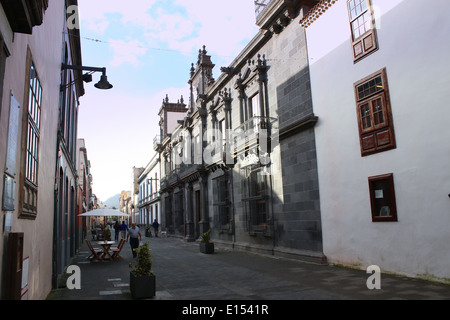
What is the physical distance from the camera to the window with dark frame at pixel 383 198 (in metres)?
8.98

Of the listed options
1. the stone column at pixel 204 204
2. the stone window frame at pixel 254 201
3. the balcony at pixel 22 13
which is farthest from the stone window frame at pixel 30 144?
the stone column at pixel 204 204

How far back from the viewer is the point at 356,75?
10.2 meters

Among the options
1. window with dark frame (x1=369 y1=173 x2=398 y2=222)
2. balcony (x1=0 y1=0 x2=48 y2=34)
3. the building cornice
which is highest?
the building cornice

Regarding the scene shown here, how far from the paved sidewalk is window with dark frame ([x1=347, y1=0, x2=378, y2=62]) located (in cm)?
602

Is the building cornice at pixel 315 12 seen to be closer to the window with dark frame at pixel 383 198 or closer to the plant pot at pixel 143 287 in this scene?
the window with dark frame at pixel 383 198

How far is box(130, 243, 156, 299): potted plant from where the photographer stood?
23.2ft

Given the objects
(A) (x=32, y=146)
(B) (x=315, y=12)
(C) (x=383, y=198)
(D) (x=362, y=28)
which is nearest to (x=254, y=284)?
(C) (x=383, y=198)

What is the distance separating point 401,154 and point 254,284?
15.8 ft

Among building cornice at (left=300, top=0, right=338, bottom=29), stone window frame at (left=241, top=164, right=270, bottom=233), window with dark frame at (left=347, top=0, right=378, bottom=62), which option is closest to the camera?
window with dark frame at (left=347, top=0, right=378, bottom=62)

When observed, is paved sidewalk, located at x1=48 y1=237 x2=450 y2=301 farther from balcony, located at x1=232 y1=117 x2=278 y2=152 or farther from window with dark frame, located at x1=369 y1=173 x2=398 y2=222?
balcony, located at x1=232 y1=117 x2=278 y2=152

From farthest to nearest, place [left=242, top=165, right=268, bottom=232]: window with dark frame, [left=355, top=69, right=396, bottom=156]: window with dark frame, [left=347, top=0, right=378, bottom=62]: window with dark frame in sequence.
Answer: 1. [left=242, top=165, right=268, bottom=232]: window with dark frame
2. [left=347, top=0, right=378, bottom=62]: window with dark frame
3. [left=355, top=69, right=396, bottom=156]: window with dark frame

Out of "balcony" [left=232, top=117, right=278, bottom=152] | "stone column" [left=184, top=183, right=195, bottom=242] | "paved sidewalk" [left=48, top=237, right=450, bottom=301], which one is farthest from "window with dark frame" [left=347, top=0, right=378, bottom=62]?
"stone column" [left=184, top=183, right=195, bottom=242]

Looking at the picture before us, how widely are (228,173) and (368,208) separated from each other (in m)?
9.37

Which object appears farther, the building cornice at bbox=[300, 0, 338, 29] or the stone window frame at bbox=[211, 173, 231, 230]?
the stone window frame at bbox=[211, 173, 231, 230]
